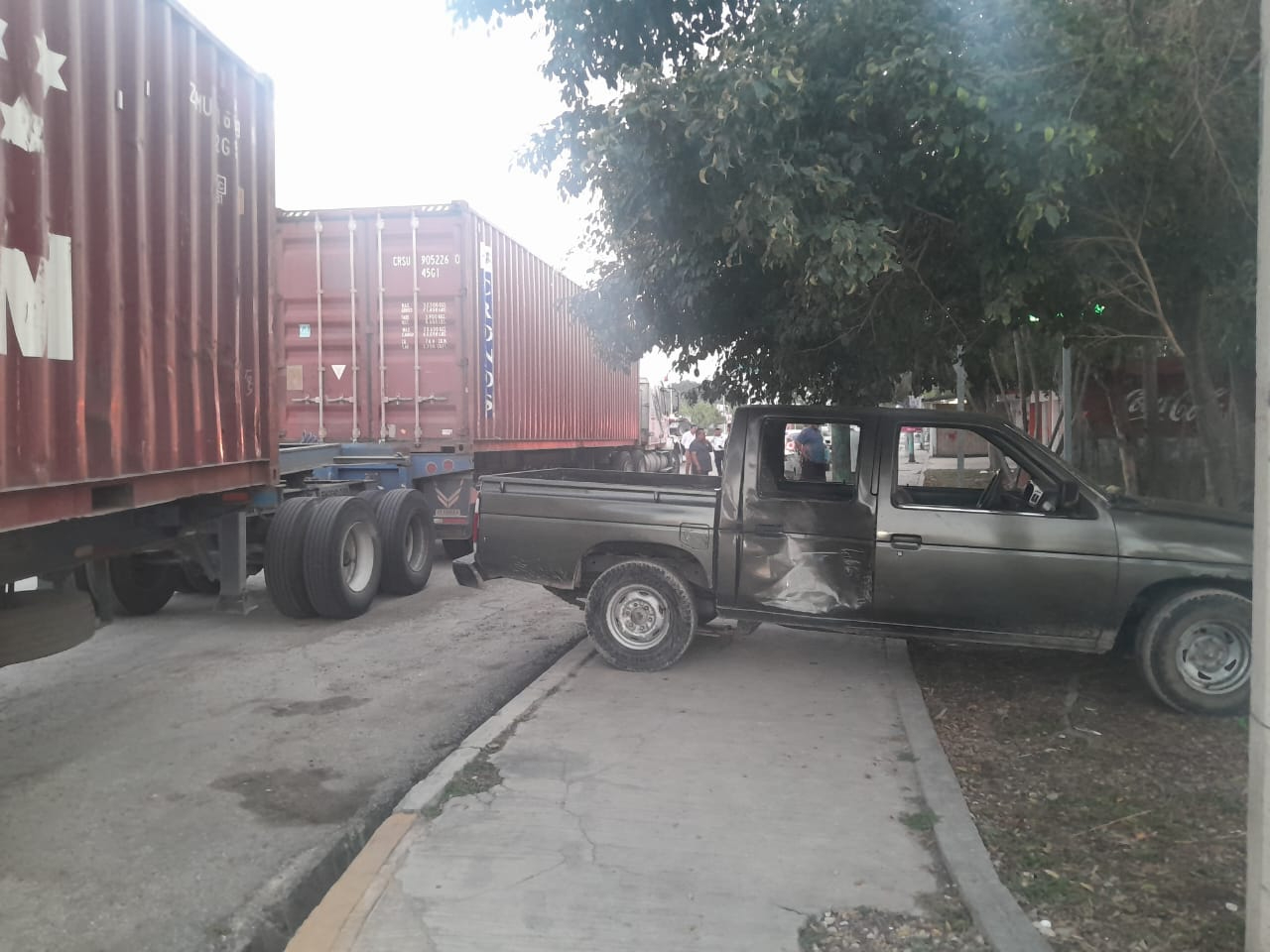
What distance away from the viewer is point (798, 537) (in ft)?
20.4

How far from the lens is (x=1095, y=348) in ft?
33.5

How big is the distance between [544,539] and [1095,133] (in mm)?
4117

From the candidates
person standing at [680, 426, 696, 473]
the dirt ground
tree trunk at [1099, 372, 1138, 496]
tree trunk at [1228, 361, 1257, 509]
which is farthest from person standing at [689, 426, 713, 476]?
the dirt ground

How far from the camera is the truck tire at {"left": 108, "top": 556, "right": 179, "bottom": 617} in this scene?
8.47m

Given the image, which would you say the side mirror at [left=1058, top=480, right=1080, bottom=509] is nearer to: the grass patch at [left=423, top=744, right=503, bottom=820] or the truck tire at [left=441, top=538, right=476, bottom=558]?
the grass patch at [left=423, top=744, right=503, bottom=820]

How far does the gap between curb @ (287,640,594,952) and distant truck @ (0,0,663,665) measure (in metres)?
2.00

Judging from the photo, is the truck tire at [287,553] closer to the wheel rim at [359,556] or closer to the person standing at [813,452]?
the wheel rim at [359,556]

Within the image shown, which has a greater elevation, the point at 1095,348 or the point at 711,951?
the point at 1095,348

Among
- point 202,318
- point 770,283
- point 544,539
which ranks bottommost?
point 544,539

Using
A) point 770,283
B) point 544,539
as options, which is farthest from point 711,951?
point 770,283

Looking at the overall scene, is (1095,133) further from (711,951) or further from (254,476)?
(254,476)

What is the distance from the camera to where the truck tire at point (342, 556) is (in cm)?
835

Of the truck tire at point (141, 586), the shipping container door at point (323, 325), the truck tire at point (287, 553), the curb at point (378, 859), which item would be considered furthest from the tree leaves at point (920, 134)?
the truck tire at point (141, 586)

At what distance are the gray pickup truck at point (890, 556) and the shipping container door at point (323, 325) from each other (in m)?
4.90
